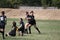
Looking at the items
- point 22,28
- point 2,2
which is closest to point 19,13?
point 2,2

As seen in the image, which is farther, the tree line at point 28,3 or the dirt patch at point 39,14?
the tree line at point 28,3

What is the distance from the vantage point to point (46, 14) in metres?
72.3

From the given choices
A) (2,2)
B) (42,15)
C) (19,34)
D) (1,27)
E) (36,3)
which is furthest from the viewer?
(36,3)

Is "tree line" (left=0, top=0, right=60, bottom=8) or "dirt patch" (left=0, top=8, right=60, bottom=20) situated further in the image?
"tree line" (left=0, top=0, right=60, bottom=8)

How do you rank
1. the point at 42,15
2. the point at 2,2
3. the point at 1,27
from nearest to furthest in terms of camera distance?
the point at 1,27 → the point at 42,15 → the point at 2,2

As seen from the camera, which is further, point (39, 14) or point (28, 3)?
point (28, 3)

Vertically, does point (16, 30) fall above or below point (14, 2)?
above

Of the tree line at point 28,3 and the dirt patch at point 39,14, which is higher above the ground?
the dirt patch at point 39,14

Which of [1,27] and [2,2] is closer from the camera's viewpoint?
[1,27]

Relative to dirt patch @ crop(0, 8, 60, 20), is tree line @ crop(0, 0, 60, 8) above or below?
below

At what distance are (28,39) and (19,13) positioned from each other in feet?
170

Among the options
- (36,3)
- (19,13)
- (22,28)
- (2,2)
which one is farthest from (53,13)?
(22,28)

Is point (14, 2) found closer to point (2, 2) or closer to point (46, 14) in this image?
point (2, 2)

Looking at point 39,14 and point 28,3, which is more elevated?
point 39,14
